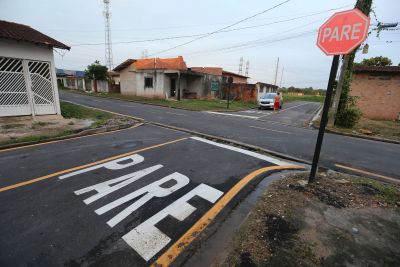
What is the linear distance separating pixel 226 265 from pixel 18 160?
551 centimetres

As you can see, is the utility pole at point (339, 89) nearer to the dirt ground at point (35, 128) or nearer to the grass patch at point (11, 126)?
the dirt ground at point (35, 128)

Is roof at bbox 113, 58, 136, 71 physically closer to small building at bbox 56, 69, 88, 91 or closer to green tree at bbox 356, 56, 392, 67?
small building at bbox 56, 69, 88, 91

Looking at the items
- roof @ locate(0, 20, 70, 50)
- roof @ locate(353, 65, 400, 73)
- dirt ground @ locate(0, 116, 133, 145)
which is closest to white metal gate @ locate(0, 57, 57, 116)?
dirt ground @ locate(0, 116, 133, 145)

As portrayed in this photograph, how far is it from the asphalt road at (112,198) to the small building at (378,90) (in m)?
15.7

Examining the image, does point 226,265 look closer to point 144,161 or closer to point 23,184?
point 144,161

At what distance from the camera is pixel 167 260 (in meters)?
2.38

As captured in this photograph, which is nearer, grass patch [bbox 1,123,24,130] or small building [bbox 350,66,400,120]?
grass patch [bbox 1,123,24,130]

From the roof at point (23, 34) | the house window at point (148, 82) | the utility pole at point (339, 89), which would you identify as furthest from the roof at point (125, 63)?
the utility pole at point (339, 89)

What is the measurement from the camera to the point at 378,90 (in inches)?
642

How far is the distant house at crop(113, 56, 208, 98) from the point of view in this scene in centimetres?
2586

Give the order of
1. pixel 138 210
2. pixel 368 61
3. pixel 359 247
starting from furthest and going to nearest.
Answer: pixel 368 61 < pixel 138 210 < pixel 359 247

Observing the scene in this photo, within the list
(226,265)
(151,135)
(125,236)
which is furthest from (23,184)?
(151,135)

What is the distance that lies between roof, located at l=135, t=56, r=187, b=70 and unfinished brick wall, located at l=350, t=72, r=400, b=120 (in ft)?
59.0

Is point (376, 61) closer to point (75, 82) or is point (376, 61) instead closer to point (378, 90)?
point (378, 90)
